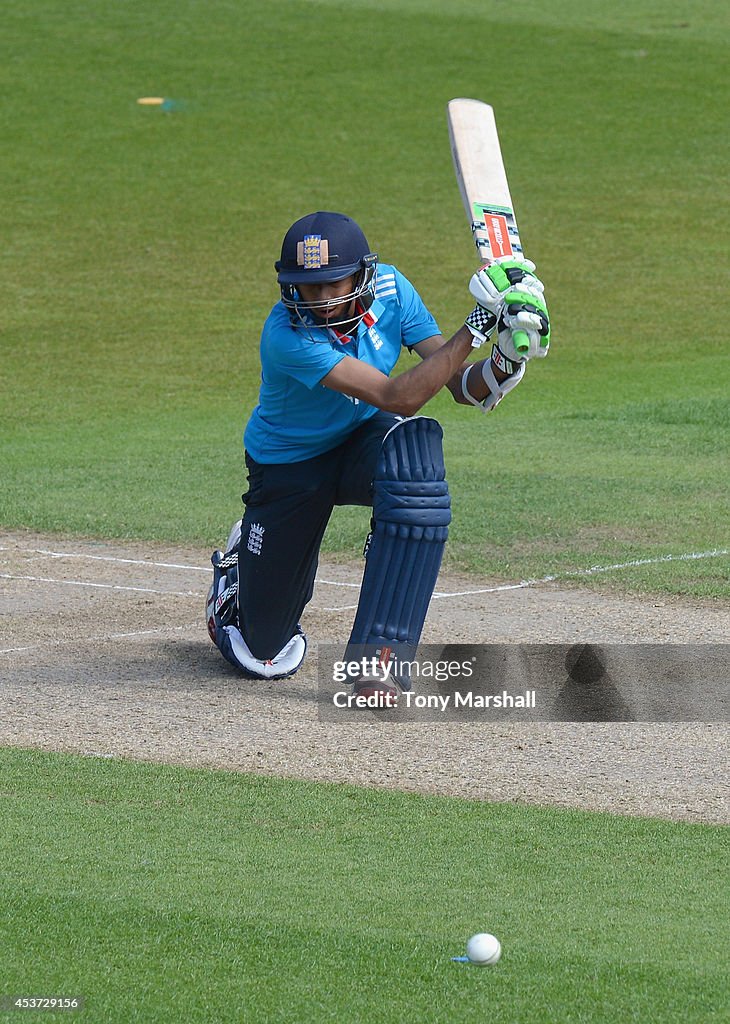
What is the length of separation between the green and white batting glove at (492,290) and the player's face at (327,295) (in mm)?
549

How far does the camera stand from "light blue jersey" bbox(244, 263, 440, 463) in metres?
6.58

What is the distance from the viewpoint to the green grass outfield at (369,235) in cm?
1095

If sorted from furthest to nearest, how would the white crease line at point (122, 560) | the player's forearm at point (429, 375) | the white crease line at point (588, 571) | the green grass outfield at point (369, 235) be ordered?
1. the green grass outfield at point (369, 235)
2. the white crease line at point (122, 560)
3. the white crease line at point (588, 571)
4. the player's forearm at point (429, 375)

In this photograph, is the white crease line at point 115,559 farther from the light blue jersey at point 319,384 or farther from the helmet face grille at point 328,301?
the helmet face grille at point 328,301

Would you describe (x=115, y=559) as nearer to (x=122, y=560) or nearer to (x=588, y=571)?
(x=122, y=560)

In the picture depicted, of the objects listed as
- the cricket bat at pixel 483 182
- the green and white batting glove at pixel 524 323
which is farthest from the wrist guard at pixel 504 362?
the cricket bat at pixel 483 182

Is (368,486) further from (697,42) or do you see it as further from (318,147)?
(697,42)

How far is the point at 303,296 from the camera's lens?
6.52 meters

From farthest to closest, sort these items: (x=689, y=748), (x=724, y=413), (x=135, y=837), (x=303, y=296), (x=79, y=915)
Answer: (x=724, y=413)
(x=303, y=296)
(x=689, y=748)
(x=135, y=837)
(x=79, y=915)

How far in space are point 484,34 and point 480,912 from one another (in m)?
32.0

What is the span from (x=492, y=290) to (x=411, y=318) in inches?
30.2

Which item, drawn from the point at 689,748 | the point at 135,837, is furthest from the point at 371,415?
the point at 135,837

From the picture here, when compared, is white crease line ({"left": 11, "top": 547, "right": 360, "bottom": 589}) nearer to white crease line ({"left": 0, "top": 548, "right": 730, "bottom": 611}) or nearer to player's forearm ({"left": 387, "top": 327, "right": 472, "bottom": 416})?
white crease line ({"left": 0, "top": 548, "right": 730, "bottom": 611})

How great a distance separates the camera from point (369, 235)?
81.8ft
